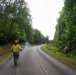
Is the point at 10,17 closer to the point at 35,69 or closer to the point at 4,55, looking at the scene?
the point at 4,55

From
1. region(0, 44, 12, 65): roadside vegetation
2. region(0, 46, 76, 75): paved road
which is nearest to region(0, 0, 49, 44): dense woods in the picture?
region(0, 44, 12, 65): roadside vegetation

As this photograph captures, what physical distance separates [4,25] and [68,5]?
50.6 feet

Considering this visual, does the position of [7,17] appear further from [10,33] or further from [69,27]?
[69,27]

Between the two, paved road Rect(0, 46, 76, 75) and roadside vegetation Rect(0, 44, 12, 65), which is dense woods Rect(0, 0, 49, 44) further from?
paved road Rect(0, 46, 76, 75)

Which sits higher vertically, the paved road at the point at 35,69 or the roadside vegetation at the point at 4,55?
the paved road at the point at 35,69

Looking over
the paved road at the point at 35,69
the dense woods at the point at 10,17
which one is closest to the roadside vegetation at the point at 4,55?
the paved road at the point at 35,69

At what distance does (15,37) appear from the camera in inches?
2351

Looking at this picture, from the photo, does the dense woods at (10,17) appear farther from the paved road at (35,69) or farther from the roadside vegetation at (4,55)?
the paved road at (35,69)

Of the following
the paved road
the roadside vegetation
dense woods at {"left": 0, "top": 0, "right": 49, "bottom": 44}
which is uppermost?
dense woods at {"left": 0, "top": 0, "right": 49, "bottom": 44}

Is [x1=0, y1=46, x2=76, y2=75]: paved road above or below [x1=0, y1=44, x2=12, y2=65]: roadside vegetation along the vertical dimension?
above

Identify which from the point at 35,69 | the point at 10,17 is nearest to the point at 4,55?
the point at 35,69

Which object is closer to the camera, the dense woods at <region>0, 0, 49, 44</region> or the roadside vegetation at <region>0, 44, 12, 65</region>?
the roadside vegetation at <region>0, 44, 12, 65</region>

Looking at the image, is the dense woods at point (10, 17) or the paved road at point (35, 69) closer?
the paved road at point (35, 69)

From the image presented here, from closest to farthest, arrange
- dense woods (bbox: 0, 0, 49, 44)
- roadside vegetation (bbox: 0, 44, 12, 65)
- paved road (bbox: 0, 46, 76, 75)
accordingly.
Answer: paved road (bbox: 0, 46, 76, 75)
roadside vegetation (bbox: 0, 44, 12, 65)
dense woods (bbox: 0, 0, 49, 44)
